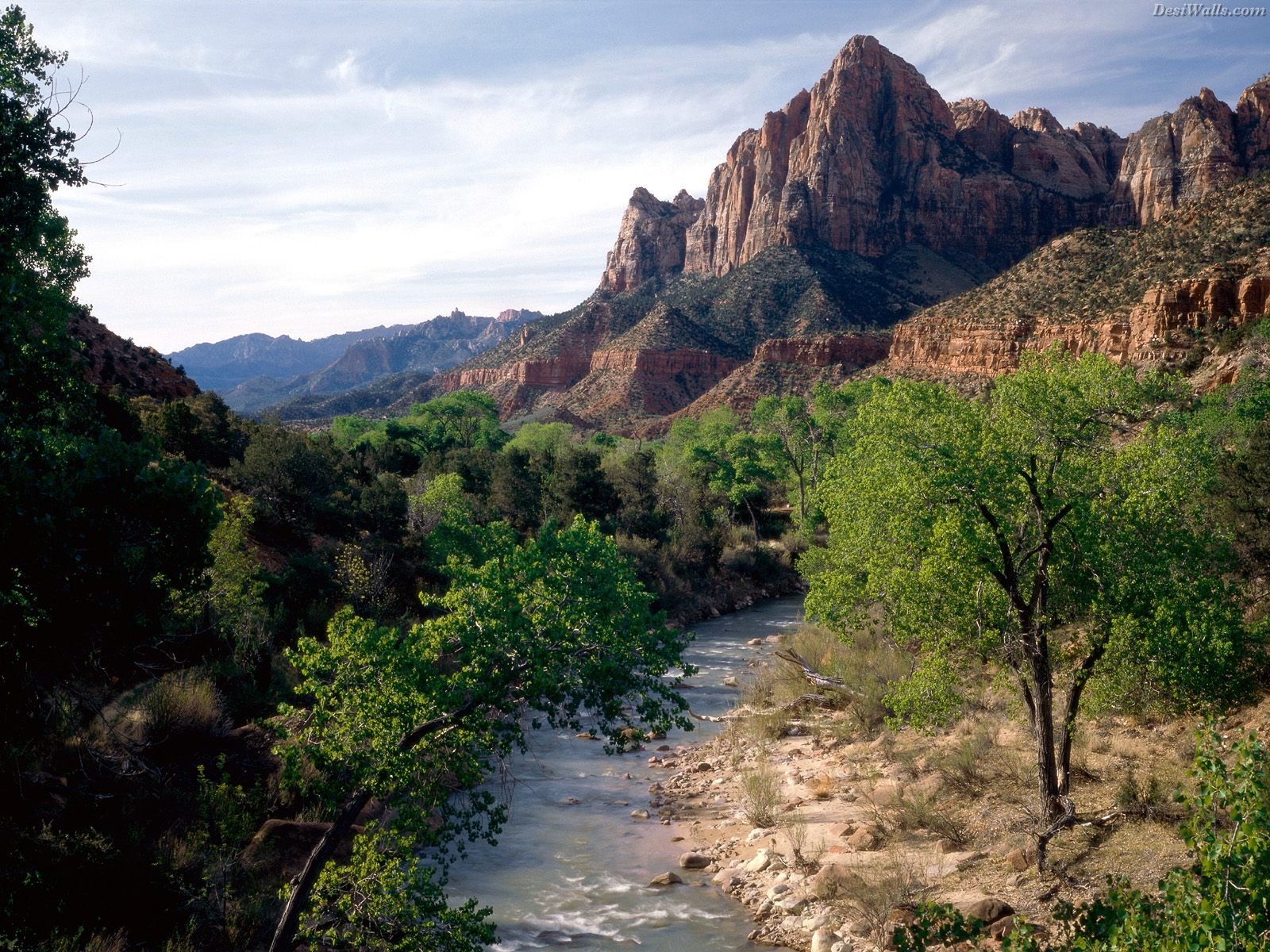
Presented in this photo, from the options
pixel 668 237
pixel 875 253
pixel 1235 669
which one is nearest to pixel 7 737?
pixel 1235 669

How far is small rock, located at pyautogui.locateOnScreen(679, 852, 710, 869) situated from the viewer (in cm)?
1448

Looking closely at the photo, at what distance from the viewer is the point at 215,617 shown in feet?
58.4

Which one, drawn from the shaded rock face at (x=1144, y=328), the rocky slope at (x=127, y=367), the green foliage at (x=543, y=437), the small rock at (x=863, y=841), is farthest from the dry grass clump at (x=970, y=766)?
the green foliage at (x=543, y=437)

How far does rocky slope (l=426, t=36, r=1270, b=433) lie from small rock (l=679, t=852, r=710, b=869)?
76909 millimetres

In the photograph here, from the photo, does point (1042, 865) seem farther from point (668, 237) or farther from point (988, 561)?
point (668, 237)

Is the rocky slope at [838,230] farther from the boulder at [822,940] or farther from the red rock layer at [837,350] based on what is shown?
the boulder at [822,940]

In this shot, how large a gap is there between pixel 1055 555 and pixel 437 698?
8.72m

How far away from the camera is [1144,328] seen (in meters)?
47.8

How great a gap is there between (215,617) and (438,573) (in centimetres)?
947

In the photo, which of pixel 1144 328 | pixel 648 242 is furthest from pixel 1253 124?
pixel 1144 328

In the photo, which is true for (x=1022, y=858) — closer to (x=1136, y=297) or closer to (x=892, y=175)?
(x=1136, y=297)

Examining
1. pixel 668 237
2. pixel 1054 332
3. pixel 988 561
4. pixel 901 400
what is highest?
pixel 668 237

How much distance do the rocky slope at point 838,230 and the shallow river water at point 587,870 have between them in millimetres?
73062

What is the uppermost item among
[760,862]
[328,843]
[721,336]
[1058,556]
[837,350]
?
[721,336]
